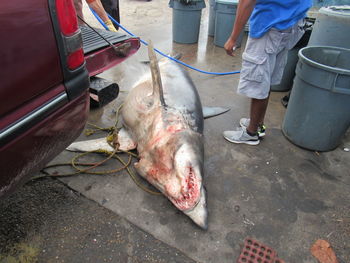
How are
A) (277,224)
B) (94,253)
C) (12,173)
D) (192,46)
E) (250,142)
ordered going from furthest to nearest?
1. (192,46)
2. (250,142)
3. (277,224)
4. (94,253)
5. (12,173)

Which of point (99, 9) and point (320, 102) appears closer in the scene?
point (320, 102)

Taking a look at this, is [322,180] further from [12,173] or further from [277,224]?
[12,173]

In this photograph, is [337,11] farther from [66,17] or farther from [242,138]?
[66,17]

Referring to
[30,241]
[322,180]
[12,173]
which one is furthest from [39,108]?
[322,180]

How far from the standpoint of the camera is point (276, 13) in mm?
2369

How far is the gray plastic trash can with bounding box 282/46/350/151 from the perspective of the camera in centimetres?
256

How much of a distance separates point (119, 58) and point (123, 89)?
102 centimetres

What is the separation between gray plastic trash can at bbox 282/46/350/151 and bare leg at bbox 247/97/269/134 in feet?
1.28

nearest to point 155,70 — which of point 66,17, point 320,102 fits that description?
point 66,17

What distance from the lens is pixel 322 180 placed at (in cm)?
261

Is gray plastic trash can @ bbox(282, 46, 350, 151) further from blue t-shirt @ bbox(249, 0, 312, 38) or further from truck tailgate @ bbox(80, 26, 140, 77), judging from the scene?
truck tailgate @ bbox(80, 26, 140, 77)

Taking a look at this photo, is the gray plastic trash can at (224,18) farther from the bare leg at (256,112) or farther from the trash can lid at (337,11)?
the bare leg at (256,112)

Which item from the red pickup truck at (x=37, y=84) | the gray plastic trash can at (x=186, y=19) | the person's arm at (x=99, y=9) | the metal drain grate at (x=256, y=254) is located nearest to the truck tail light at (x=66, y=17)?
the red pickup truck at (x=37, y=84)

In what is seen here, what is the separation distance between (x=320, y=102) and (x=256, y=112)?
2.07 ft
